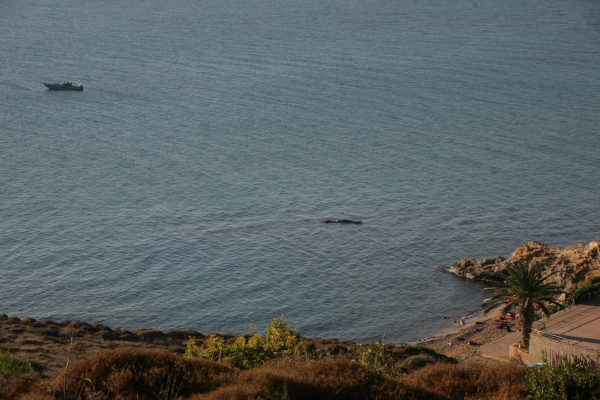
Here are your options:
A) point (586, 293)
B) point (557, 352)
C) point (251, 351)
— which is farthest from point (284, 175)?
point (251, 351)

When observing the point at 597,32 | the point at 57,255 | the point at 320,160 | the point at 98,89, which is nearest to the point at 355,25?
the point at 597,32

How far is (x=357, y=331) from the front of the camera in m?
54.9

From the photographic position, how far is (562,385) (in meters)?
21.2

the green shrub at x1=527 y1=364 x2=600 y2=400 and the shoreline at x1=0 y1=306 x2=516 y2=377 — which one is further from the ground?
the green shrub at x1=527 y1=364 x2=600 y2=400

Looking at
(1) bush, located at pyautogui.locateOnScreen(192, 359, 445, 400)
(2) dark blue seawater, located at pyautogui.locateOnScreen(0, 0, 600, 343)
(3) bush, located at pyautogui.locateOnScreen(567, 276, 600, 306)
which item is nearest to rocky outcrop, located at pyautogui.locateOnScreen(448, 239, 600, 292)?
(2) dark blue seawater, located at pyautogui.locateOnScreen(0, 0, 600, 343)

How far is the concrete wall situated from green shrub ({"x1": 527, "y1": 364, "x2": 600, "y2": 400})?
1024cm

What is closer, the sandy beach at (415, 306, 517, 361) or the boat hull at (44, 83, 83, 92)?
the sandy beach at (415, 306, 517, 361)

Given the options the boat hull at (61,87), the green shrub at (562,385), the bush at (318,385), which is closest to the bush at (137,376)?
the bush at (318,385)

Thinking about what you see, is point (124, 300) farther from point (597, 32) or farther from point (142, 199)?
point (597, 32)

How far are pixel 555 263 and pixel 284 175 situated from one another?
3880 cm

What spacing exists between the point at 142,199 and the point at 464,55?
95651 mm

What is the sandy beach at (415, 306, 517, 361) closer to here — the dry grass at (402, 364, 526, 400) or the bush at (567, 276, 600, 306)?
the bush at (567, 276, 600, 306)

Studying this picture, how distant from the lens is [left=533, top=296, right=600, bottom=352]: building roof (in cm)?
3619

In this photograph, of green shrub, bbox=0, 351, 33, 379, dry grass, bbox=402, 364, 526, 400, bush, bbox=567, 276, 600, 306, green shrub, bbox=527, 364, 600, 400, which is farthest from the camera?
bush, bbox=567, 276, 600, 306
